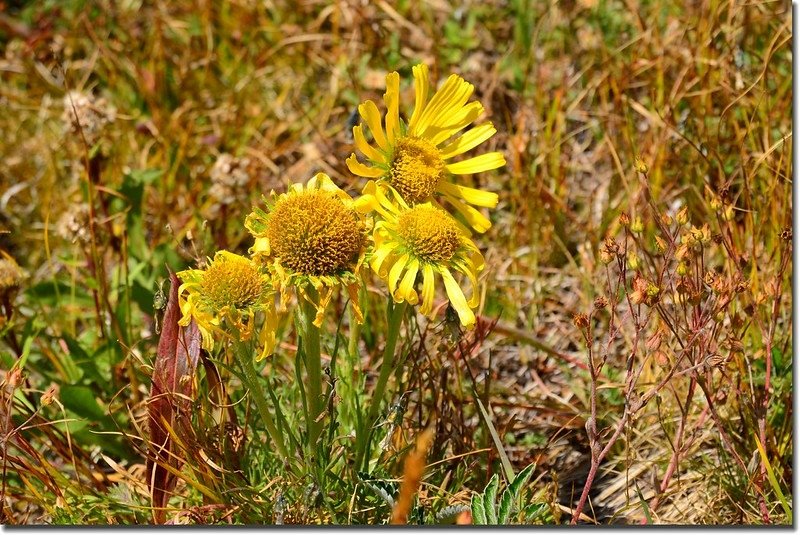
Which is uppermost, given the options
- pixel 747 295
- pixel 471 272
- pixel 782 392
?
A: pixel 471 272

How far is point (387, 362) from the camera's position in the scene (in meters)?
1.57

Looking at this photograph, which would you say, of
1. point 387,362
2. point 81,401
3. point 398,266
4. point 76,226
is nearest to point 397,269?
point 398,266

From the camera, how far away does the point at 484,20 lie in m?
3.23

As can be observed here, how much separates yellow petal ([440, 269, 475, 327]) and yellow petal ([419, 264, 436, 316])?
24mm

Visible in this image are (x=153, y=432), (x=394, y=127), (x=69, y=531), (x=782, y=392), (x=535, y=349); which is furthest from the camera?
(x=535, y=349)

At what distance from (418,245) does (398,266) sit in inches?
2.0

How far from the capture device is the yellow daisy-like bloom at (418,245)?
1.42 metres

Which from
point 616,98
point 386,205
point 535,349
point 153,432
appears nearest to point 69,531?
point 153,432

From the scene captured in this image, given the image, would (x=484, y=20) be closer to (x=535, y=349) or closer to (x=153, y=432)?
(x=535, y=349)

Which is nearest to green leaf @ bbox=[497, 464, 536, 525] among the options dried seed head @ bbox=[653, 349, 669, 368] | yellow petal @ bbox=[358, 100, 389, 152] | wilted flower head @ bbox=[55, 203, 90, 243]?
dried seed head @ bbox=[653, 349, 669, 368]

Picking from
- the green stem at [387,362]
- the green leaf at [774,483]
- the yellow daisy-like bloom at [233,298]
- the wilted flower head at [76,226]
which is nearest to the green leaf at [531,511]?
the green stem at [387,362]

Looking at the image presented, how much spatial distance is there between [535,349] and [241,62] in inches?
66.4

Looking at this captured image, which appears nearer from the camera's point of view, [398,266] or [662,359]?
[398,266]

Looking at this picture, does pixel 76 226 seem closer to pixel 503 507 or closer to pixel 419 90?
pixel 419 90
